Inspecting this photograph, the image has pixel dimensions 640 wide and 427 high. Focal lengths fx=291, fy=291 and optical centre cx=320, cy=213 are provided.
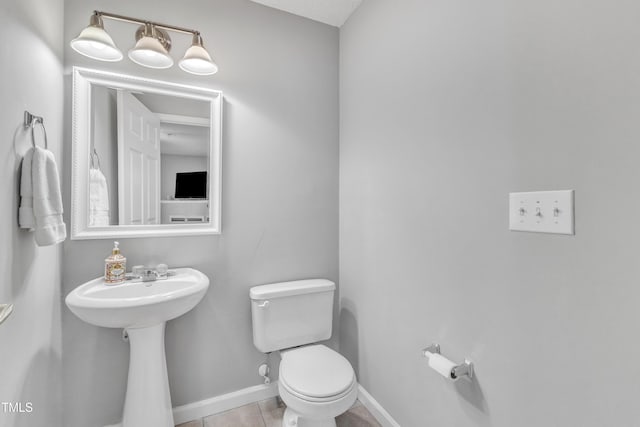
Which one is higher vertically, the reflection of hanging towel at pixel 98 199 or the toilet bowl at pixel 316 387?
the reflection of hanging towel at pixel 98 199

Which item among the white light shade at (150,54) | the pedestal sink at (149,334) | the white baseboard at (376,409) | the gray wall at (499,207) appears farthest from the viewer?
the white baseboard at (376,409)

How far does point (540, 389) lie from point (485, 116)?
915 millimetres

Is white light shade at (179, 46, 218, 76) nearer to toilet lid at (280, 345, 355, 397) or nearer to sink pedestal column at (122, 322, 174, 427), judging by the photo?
sink pedestal column at (122, 322, 174, 427)

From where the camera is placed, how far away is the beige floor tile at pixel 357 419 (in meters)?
1.63

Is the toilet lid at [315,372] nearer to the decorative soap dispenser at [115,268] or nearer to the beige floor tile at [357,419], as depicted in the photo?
the beige floor tile at [357,419]

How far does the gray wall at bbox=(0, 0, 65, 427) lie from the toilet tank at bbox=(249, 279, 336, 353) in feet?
2.95

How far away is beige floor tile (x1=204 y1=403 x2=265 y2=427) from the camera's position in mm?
1626

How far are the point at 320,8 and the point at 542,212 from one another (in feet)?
5.68

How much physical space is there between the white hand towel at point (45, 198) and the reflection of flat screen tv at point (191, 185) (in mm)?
556

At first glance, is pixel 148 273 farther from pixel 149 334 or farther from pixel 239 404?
pixel 239 404

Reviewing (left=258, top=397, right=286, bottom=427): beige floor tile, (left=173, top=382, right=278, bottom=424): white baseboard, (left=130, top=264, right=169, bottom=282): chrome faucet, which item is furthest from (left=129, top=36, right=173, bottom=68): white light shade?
(left=258, top=397, right=286, bottom=427): beige floor tile

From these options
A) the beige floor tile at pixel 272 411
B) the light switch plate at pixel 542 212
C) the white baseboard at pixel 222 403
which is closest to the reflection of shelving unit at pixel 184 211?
the white baseboard at pixel 222 403

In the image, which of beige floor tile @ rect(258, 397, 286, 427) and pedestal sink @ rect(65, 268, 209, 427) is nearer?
pedestal sink @ rect(65, 268, 209, 427)

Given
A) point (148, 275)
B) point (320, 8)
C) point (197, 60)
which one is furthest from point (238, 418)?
point (320, 8)
